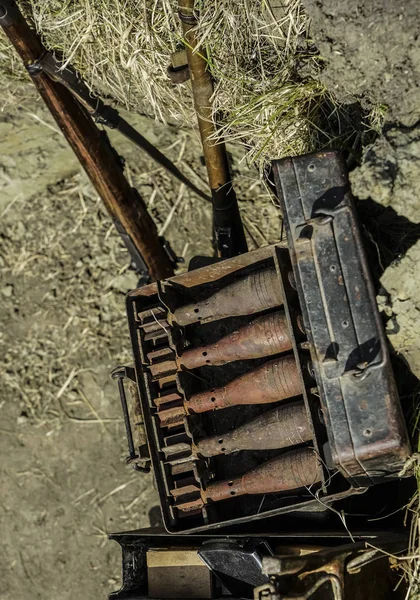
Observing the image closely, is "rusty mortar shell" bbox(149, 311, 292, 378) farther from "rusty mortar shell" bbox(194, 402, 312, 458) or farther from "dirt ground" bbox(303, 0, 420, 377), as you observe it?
"dirt ground" bbox(303, 0, 420, 377)

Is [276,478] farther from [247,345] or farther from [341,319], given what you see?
[341,319]

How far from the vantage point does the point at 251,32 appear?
2.75 meters

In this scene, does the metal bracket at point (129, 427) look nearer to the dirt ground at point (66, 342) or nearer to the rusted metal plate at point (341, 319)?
the rusted metal plate at point (341, 319)

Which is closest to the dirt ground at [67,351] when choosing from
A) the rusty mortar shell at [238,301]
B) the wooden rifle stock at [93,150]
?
the wooden rifle stock at [93,150]

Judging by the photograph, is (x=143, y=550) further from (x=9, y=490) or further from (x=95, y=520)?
(x=9, y=490)

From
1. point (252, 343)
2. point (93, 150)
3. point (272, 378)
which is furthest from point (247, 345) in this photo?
point (93, 150)

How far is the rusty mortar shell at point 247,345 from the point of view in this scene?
8.59 feet

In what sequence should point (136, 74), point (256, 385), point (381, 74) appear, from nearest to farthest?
point (381, 74)
point (256, 385)
point (136, 74)

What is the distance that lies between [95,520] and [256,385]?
208 cm

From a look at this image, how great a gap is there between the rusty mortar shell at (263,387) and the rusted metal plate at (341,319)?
0.78ft

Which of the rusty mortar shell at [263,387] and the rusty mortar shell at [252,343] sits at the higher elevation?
the rusty mortar shell at [252,343]

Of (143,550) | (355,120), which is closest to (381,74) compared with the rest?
(355,120)

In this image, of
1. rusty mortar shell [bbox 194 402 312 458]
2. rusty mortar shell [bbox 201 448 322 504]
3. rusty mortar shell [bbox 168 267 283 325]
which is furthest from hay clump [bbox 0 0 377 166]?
rusty mortar shell [bbox 201 448 322 504]

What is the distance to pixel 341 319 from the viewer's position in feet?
7.64
